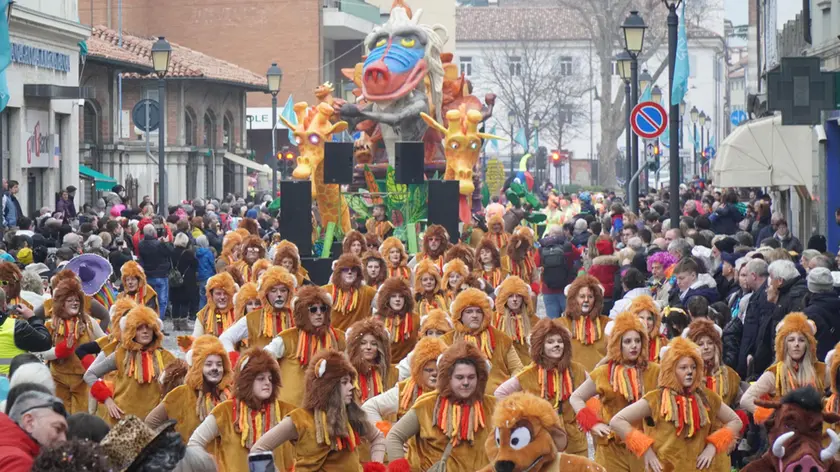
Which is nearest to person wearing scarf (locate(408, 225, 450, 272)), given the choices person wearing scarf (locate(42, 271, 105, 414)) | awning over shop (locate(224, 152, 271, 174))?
person wearing scarf (locate(42, 271, 105, 414))

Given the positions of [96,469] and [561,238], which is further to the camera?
[561,238]

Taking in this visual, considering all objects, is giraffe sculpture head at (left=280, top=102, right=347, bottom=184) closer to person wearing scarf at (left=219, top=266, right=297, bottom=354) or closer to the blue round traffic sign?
the blue round traffic sign

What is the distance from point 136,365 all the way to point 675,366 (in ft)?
12.7

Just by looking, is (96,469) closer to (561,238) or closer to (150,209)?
(561,238)

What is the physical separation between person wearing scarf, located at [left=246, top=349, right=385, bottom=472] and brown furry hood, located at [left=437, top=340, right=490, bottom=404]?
0.46 meters

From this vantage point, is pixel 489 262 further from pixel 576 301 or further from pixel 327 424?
pixel 327 424

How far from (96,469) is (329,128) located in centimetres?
2089

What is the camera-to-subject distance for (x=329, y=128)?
25828 millimetres

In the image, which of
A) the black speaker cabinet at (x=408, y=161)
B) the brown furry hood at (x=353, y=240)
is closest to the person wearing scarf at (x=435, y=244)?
the brown furry hood at (x=353, y=240)

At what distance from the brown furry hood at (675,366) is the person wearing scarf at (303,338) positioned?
2.59 metres

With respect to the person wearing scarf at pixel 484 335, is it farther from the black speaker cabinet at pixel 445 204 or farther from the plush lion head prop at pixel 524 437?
the black speaker cabinet at pixel 445 204

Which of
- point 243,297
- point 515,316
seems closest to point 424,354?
point 515,316

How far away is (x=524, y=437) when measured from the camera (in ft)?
21.9

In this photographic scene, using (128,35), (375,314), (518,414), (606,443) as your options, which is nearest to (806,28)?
(375,314)
